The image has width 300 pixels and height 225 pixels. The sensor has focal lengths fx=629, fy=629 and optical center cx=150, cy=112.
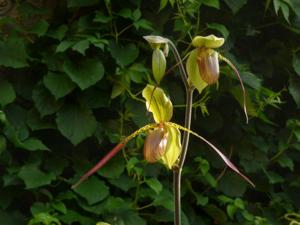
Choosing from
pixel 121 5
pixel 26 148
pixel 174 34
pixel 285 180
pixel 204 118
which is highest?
pixel 121 5

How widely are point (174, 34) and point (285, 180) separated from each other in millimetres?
661

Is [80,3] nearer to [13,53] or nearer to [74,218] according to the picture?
[13,53]

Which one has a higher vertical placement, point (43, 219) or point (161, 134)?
point (161, 134)

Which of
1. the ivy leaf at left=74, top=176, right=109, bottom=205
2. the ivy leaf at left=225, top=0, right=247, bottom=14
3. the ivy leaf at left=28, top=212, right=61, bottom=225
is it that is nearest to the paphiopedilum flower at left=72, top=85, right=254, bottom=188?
the ivy leaf at left=28, top=212, right=61, bottom=225

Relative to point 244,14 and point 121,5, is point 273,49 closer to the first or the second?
point 244,14

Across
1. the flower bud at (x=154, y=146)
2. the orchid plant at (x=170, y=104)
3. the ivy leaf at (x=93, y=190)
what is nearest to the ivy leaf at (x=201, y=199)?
the ivy leaf at (x=93, y=190)

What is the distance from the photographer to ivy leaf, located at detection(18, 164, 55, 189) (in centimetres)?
165

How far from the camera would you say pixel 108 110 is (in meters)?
1.83

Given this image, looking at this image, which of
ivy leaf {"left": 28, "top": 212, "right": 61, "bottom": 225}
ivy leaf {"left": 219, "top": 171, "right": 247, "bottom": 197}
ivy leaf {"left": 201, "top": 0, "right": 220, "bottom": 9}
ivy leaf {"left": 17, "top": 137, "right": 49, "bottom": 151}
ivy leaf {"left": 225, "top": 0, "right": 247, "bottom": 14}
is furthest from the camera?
ivy leaf {"left": 219, "top": 171, "right": 247, "bottom": 197}

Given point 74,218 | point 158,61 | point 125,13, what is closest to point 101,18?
point 125,13

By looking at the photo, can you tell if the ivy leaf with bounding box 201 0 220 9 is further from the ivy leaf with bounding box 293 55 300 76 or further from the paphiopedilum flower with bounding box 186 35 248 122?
the paphiopedilum flower with bounding box 186 35 248 122

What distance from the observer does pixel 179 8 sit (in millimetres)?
1758

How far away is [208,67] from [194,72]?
44 mm

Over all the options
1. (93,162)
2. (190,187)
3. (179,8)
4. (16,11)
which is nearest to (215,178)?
(190,187)
